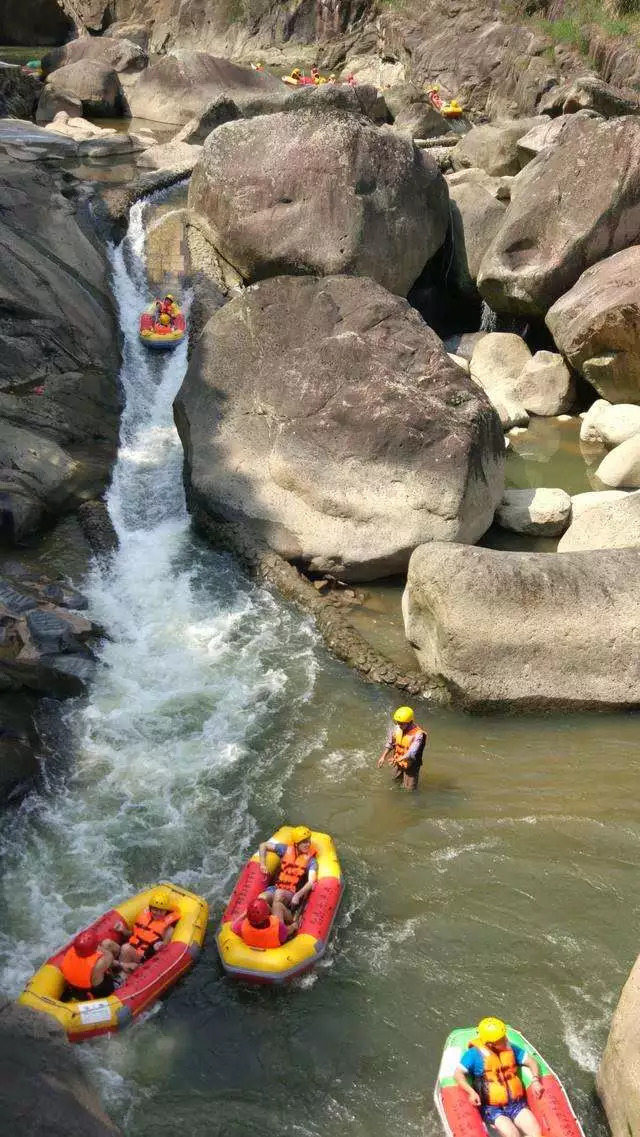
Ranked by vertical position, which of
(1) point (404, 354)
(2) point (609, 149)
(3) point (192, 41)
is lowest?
(3) point (192, 41)

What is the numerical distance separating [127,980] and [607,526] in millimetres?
7661

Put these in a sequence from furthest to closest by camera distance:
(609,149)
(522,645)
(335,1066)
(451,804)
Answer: (609,149)
(522,645)
(451,804)
(335,1066)

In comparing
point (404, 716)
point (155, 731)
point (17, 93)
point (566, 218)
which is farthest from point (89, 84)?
point (404, 716)

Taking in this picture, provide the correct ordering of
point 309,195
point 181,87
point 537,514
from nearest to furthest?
point 537,514, point 309,195, point 181,87

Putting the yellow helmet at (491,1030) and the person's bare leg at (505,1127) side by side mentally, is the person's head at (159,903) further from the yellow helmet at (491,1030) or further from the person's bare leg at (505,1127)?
the person's bare leg at (505,1127)

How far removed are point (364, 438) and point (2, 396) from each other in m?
4.82

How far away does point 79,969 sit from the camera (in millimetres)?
6684

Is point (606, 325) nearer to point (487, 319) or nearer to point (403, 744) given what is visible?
point (487, 319)

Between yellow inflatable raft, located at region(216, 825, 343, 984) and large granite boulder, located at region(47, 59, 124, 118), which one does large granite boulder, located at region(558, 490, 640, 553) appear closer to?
yellow inflatable raft, located at region(216, 825, 343, 984)

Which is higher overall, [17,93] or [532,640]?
[532,640]

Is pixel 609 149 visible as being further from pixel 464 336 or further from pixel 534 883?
pixel 534 883

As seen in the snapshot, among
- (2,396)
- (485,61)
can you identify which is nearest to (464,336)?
(2,396)

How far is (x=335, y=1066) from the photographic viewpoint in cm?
651

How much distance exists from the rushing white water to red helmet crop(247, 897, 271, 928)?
28.4 inches
